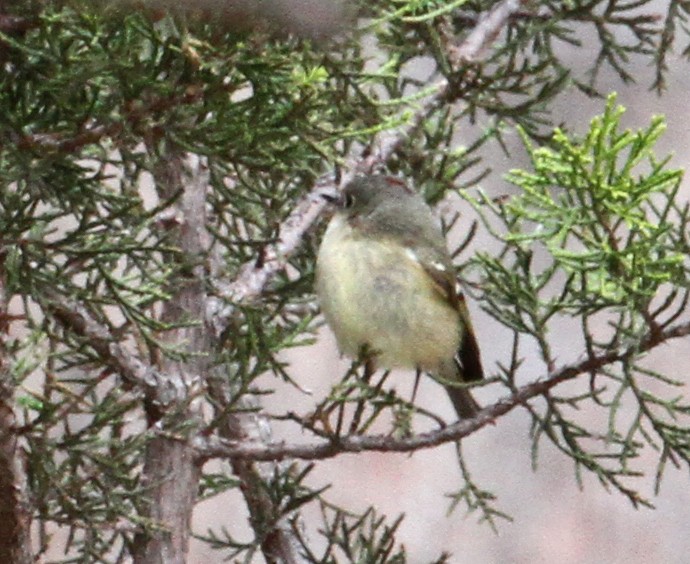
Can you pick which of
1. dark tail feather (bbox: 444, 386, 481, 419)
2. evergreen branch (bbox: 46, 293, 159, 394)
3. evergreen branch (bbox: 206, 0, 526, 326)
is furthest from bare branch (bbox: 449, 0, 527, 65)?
evergreen branch (bbox: 46, 293, 159, 394)

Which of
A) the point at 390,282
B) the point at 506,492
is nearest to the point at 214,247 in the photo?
the point at 390,282

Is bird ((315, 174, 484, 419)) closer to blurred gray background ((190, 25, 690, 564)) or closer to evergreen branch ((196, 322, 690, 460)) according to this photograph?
evergreen branch ((196, 322, 690, 460))

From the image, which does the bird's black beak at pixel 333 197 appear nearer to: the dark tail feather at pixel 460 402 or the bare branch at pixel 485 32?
the bare branch at pixel 485 32

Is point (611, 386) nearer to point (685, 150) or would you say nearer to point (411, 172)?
point (685, 150)

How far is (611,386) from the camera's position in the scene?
513 centimetres

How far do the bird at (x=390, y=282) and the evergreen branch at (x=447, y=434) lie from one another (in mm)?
485

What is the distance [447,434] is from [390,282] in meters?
0.62

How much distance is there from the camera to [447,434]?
1.83 metres

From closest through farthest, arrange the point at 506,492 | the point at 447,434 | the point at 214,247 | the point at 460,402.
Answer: the point at 447,434 < the point at 214,247 < the point at 460,402 < the point at 506,492

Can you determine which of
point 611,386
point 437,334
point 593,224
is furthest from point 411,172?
point 611,386

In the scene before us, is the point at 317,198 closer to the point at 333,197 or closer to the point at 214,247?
the point at 333,197

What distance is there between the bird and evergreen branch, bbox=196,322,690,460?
485 mm

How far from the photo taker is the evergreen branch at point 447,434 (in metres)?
1.75

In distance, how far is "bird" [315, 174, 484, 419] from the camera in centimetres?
234
